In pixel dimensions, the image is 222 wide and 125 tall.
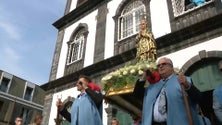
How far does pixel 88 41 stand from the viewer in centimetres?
1237

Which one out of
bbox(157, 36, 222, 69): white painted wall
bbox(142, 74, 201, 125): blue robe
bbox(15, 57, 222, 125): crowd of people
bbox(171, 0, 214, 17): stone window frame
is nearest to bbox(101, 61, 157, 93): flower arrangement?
bbox(15, 57, 222, 125): crowd of people

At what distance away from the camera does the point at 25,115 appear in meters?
29.8

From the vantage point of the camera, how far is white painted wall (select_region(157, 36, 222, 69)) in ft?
24.7

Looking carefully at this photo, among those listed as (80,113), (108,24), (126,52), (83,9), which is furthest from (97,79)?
(80,113)

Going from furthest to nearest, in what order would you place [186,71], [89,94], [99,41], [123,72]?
[99,41] → [186,71] → [123,72] → [89,94]

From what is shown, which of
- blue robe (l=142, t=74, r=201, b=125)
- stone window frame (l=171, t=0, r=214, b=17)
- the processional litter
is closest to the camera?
blue robe (l=142, t=74, r=201, b=125)

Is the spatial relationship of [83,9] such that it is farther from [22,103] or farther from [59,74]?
[22,103]

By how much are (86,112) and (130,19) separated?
806 cm

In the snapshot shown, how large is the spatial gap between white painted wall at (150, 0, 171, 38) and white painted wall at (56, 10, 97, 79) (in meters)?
3.47

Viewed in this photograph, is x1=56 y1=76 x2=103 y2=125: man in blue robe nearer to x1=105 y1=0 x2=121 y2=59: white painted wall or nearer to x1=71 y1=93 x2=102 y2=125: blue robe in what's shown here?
x1=71 y1=93 x2=102 y2=125: blue robe

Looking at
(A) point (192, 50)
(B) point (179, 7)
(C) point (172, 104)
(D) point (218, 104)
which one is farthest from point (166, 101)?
(B) point (179, 7)

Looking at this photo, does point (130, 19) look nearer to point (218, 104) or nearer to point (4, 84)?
point (218, 104)

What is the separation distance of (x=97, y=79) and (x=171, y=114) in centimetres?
781

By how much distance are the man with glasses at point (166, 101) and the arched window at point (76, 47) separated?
30.6 ft
